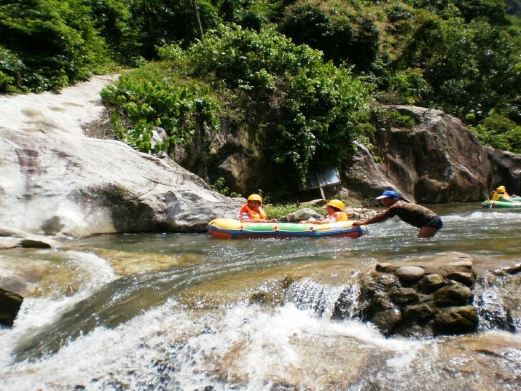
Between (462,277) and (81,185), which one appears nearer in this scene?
(462,277)

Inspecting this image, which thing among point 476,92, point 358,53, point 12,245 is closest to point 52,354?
point 12,245

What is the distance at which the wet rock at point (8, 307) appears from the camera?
5.77 metres

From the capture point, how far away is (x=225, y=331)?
496 centimetres

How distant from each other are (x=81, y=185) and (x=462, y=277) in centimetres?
723

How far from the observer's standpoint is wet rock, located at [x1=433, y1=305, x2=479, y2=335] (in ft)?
15.3

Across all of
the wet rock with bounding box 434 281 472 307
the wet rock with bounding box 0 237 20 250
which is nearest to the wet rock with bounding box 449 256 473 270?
the wet rock with bounding box 434 281 472 307

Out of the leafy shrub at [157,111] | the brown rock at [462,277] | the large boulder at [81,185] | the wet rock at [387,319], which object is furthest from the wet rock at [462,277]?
the leafy shrub at [157,111]

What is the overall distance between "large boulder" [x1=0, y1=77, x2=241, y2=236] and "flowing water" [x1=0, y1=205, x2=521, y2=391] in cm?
204

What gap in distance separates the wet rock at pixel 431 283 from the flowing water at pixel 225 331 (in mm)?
430

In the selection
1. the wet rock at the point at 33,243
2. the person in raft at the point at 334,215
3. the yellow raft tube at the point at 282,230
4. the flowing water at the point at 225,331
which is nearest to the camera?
the flowing water at the point at 225,331

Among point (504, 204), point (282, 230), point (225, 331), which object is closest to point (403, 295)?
point (225, 331)

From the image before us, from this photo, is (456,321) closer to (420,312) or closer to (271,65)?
(420,312)

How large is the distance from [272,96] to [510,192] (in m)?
13.6

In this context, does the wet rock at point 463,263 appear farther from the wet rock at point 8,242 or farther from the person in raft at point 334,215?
the wet rock at point 8,242
